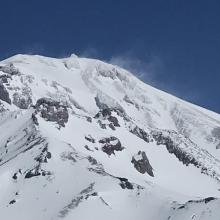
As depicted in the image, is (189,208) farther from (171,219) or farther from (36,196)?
(36,196)

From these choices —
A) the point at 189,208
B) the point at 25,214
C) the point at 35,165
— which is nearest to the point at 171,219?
the point at 189,208

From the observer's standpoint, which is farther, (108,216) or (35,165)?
(35,165)

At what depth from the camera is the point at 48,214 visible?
17450 centimetres

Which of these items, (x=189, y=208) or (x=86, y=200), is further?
(x=86, y=200)

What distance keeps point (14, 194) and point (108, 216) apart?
27951 millimetres

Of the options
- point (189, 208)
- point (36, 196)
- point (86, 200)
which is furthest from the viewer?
point (36, 196)

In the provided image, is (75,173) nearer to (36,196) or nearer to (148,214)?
(36,196)

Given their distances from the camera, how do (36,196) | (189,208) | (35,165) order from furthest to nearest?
1. (35,165)
2. (36,196)
3. (189,208)

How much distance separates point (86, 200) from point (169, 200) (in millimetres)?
16729

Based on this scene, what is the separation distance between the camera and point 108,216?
170m

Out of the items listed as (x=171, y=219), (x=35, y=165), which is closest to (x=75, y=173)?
(x=35, y=165)

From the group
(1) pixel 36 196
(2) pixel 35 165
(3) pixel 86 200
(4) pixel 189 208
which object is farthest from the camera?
(2) pixel 35 165

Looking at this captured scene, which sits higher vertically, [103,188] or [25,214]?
[103,188]

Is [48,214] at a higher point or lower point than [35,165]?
lower
